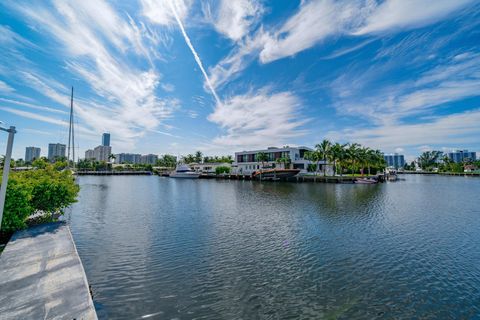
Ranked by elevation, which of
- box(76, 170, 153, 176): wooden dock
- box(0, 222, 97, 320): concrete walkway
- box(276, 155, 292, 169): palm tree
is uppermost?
box(276, 155, 292, 169): palm tree

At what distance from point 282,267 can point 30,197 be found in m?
14.3

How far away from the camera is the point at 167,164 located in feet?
492

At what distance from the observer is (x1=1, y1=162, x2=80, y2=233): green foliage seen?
11781mm

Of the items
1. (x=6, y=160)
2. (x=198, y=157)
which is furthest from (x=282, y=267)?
(x=198, y=157)

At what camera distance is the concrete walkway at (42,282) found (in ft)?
19.5

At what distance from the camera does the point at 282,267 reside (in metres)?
10.9

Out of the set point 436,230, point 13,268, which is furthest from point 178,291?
point 436,230

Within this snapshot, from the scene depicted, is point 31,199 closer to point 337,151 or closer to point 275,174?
point 275,174

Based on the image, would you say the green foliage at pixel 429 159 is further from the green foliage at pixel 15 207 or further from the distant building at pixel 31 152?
the distant building at pixel 31 152

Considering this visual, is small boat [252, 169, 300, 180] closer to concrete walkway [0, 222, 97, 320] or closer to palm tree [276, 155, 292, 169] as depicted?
palm tree [276, 155, 292, 169]

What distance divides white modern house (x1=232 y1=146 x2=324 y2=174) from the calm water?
6171 centimetres

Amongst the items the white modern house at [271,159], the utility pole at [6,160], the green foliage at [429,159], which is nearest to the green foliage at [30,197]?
the utility pole at [6,160]

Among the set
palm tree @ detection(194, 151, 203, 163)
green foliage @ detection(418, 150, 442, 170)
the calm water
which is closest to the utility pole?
the calm water

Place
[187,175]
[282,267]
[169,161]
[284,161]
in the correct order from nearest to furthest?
[282,267] → [284,161] → [187,175] → [169,161]
